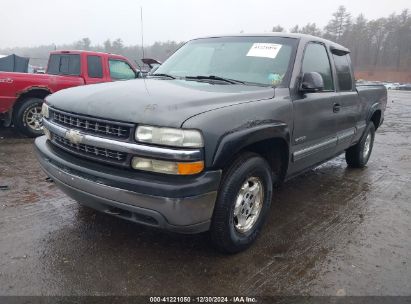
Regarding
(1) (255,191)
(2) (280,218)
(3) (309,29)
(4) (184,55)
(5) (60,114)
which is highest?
(3) (309,29)

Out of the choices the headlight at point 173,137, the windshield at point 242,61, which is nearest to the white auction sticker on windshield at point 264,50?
the windshield at point 242,61

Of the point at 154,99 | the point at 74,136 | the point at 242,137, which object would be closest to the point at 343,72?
the point at 242,137

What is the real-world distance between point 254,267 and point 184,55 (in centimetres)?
256

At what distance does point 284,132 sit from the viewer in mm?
3230

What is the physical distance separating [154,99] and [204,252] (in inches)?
52.0

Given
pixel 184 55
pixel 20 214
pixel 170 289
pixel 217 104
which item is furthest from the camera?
pixel 184 55

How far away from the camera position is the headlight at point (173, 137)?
2.43 meters

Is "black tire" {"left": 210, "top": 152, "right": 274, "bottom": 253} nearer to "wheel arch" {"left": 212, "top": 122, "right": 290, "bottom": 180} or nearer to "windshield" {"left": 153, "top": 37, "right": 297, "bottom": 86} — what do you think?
"wheel arch" {"left": 212, "top": 122, "right": 290, "bottom": 180}

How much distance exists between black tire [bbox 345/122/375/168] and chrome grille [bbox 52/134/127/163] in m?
4.24

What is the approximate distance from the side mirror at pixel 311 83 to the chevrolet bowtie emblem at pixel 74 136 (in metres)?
2.08

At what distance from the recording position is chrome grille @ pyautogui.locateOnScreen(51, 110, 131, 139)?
2586mm

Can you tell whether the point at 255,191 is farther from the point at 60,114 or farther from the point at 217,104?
the point at 60,114

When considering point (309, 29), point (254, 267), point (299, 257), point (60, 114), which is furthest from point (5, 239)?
point (309, 29)

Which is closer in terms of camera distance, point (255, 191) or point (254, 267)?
point (254, 267)
